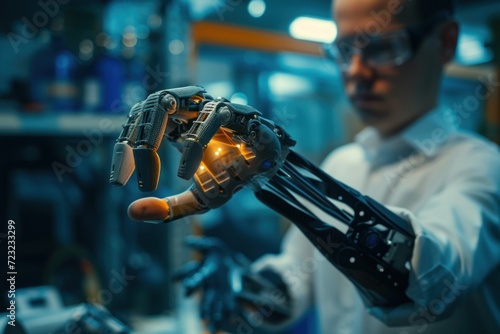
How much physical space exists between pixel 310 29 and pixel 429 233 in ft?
3.66

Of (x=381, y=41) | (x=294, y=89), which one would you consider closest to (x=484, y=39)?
(x=294, y=89)

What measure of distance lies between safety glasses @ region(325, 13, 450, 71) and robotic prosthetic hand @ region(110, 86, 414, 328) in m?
0.33

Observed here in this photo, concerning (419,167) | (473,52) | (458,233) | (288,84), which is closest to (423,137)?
(419,167)

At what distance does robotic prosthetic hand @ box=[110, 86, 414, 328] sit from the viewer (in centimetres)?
53

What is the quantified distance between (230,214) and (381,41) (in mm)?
916

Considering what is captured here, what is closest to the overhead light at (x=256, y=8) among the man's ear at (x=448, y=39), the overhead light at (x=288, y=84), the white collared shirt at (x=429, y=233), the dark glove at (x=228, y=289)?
the overhead light at (x=288, y=84)

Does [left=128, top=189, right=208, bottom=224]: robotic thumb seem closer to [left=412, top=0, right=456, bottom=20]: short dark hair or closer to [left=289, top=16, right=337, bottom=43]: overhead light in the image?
[left=412, top=0, right=456, bottom=20]: short dark hair

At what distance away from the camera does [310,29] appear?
5.57ft

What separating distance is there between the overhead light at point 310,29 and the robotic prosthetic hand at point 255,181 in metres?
0.94

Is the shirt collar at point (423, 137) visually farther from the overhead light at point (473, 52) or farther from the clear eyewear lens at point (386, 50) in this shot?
the overhead light at point (473, 52)

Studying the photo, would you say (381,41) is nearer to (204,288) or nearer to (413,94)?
(413,94)

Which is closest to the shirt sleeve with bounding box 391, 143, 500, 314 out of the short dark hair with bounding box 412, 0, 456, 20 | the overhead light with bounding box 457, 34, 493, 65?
the short dark hair with bounding box 412, 0, 456, 20

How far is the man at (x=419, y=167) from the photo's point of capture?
0.76 metres

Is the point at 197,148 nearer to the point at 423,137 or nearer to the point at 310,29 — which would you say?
the point at 423,137
